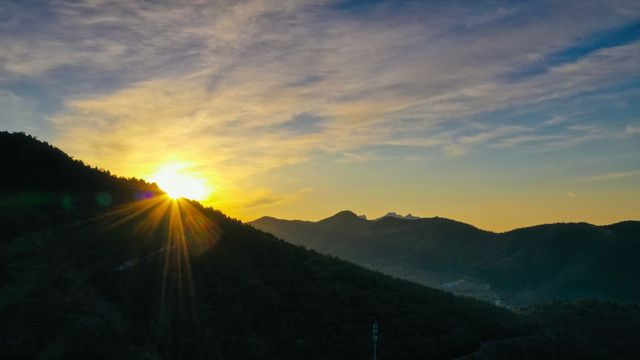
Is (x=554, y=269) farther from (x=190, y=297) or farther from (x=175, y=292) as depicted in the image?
(x=175, y=292)

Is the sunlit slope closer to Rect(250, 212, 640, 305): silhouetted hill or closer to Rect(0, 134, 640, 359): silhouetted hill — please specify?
Rect(0, 134, 640, 359): silhouetted hill

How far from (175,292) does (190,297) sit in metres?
1.11

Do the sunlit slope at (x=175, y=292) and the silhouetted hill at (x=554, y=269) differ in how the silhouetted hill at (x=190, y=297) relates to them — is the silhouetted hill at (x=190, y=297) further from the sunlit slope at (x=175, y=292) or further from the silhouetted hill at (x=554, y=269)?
the silhouetted hill at (x=554, y=269)

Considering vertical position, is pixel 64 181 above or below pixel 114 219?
above

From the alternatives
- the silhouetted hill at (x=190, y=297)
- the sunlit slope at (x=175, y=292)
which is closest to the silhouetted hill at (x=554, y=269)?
the silhouetted hill at (x=190, y=297)

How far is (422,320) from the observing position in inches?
1319

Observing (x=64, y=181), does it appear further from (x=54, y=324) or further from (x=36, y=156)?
(x=54, y=324)

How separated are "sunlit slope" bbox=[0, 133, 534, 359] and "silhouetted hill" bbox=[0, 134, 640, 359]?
0.31ft

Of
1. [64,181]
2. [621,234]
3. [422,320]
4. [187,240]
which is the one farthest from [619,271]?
[64,181]

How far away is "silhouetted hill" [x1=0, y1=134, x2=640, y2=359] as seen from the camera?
24.2m

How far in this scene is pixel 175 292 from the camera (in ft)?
99.7

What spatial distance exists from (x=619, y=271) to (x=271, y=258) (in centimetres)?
13975

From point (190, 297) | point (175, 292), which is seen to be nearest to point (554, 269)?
point (190, 297)

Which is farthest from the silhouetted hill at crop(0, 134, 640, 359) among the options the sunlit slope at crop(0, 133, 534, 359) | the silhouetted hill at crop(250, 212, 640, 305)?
the silhouetted hill at crop(250, 212, 640, 305)
